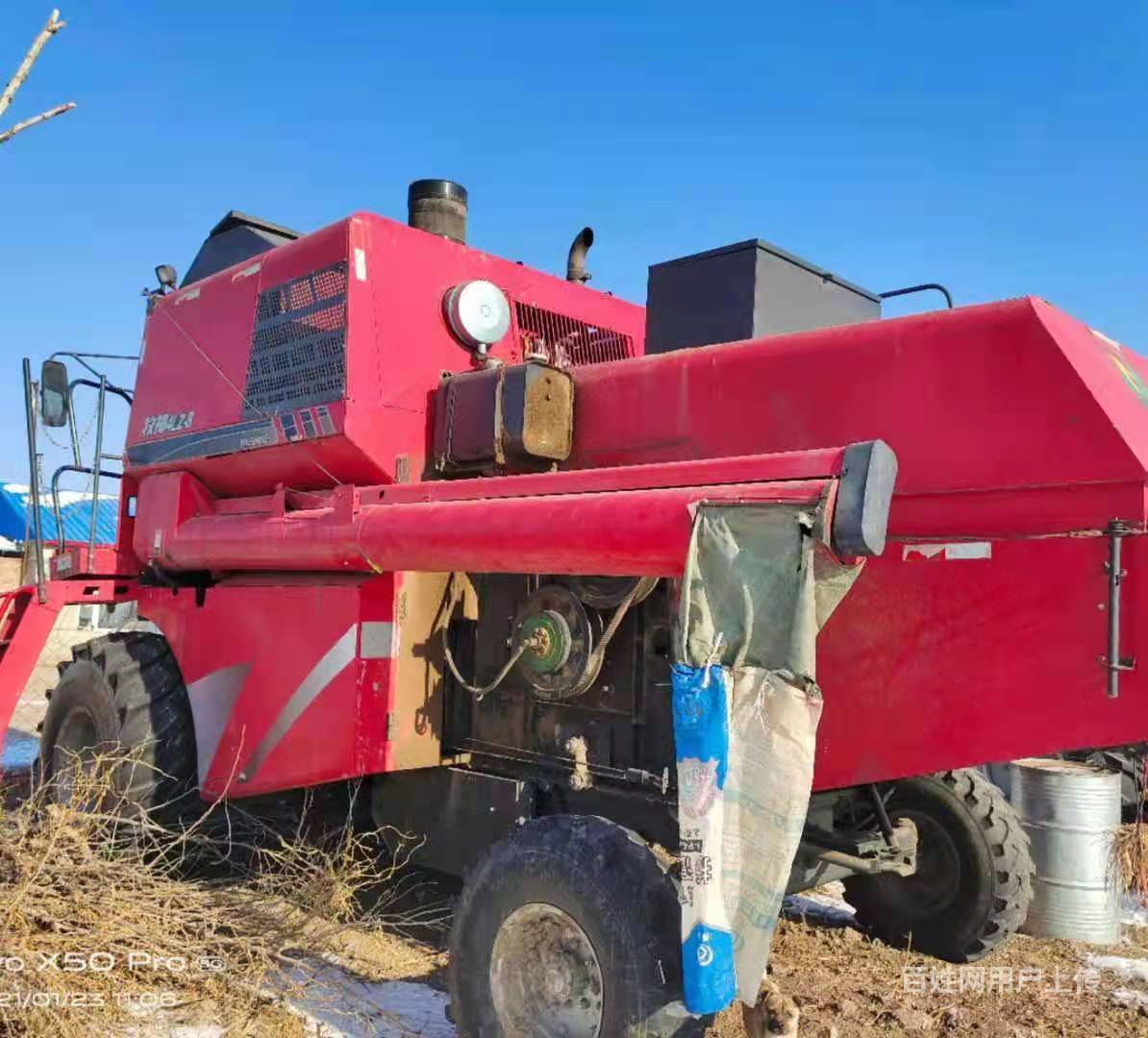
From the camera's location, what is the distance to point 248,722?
4711 millimetres

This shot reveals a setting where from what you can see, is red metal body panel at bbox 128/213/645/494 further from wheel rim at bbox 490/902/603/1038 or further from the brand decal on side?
wheel rim at bbox 490/902/603/1038

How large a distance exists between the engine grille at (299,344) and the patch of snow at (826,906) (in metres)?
3.26

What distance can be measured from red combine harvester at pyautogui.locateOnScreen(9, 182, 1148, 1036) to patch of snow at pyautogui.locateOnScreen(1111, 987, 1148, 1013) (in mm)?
446

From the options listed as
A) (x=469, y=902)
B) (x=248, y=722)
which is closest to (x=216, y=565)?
(x=248, y=722)

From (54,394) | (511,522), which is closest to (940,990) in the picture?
(511,522)

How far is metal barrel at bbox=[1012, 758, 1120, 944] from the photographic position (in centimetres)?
496

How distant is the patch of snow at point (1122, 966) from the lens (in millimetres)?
4508

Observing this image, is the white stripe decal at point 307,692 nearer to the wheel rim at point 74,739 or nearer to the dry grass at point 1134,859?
the wheel rim at point 74,739

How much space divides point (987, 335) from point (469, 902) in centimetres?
238

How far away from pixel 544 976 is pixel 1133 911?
3.82 m

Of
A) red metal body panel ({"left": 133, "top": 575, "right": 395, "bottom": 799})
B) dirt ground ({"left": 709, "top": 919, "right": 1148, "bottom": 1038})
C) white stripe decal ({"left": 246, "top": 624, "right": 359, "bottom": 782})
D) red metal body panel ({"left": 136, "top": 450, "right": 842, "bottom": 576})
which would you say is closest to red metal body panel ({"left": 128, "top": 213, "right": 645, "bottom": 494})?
red metal body panel ({"left": 136, "top": 450, "right": 842, "bottom": 576})

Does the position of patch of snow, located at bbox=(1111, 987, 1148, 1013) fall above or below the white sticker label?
below

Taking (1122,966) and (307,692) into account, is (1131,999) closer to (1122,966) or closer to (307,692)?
(1122,966)

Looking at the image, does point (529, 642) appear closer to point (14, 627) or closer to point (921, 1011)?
point (921, 1011)
